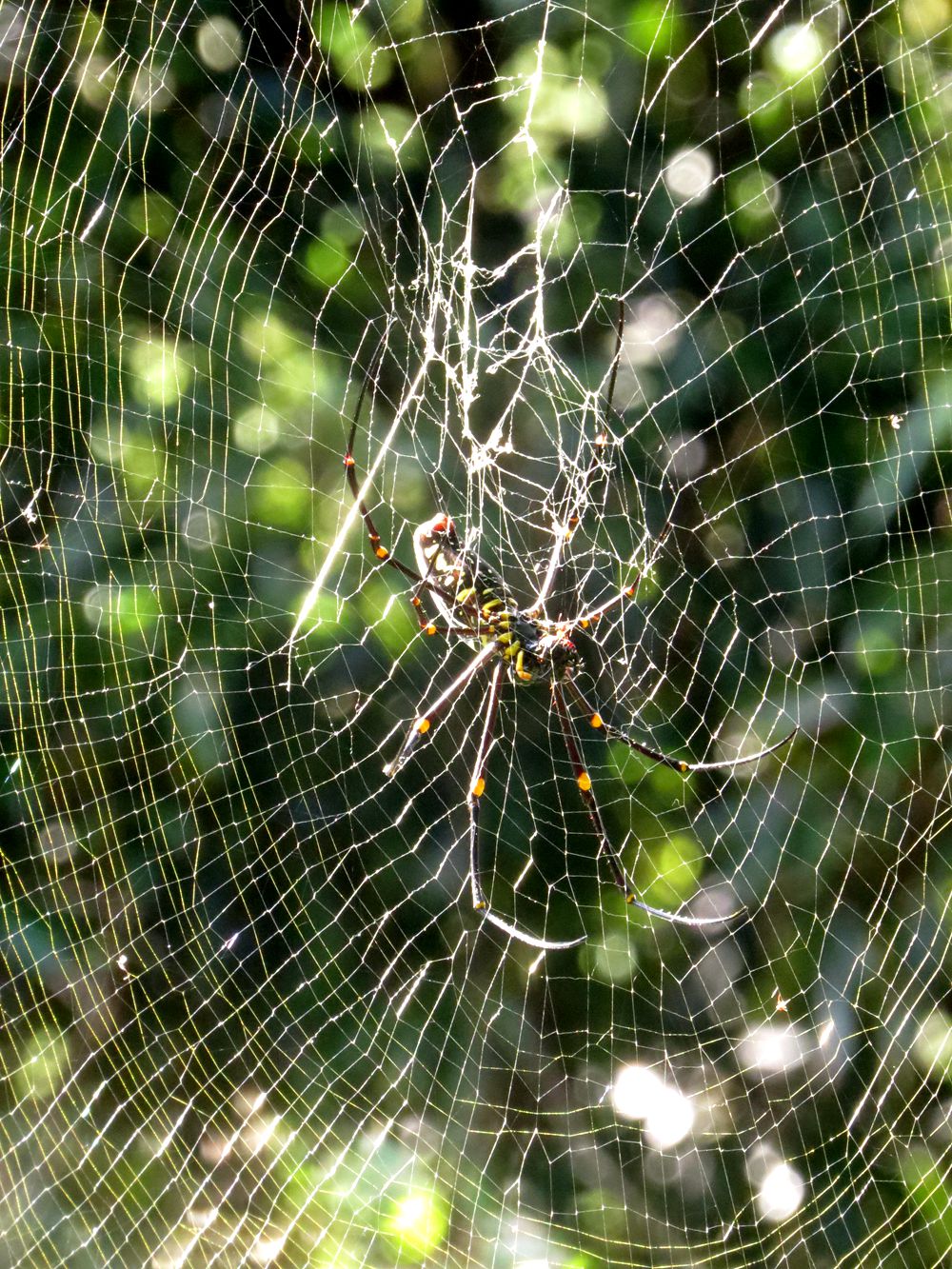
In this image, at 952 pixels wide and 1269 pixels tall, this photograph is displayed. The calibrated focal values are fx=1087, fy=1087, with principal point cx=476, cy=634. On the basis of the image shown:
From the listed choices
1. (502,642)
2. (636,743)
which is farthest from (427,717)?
(636,743)

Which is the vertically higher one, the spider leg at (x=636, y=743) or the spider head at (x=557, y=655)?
the spider head at (x=557, y=655)

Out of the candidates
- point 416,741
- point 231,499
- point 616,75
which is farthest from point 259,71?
point 416,741

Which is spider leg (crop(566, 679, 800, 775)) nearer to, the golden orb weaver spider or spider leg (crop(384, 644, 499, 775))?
the golden orb weaver spider

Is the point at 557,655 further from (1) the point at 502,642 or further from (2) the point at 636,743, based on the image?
(2) the point at 636,743

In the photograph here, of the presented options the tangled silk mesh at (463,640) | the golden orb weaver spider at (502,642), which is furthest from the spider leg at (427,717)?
the tangled silk mesh at (463,640)

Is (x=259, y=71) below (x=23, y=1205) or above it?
above

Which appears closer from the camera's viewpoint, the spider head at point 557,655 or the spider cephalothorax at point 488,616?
the spider cephalothorax at point 488,616

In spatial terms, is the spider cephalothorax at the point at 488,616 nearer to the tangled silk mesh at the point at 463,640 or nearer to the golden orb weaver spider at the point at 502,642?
the golden orb weaver spider at the point at 502,642

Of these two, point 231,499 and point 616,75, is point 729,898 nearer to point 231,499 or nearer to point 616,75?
point 231,499

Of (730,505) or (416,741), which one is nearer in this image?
(730,505)
